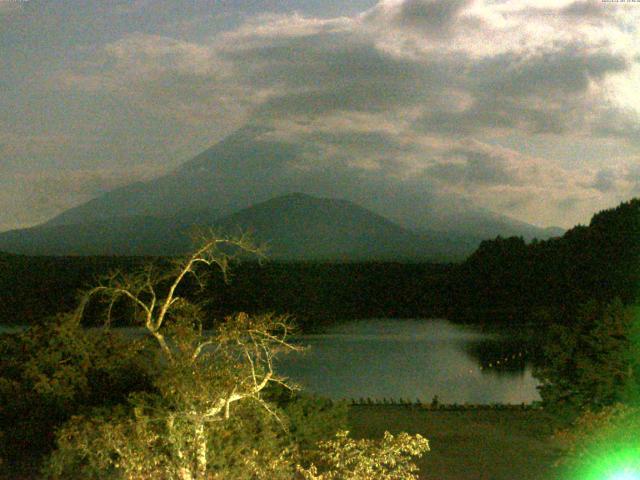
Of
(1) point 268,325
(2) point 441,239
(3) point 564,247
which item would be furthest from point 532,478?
(2) point 441,239

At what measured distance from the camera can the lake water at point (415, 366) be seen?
1296 inches

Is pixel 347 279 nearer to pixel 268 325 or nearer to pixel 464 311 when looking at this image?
pixel 464 311

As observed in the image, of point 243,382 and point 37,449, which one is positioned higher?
point 243,382

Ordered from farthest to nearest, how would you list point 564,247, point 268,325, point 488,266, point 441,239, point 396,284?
point 441,239 < point 396,284 < point 488,266 < point 564,247 < point 268,325

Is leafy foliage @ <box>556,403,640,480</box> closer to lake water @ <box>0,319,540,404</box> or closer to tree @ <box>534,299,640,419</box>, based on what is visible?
tree @ <box>534,299,640,419</box>

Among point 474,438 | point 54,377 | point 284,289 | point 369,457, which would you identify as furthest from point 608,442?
point 284,289

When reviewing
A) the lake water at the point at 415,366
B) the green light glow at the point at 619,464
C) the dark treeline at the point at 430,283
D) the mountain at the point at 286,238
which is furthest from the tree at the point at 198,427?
the mountain at the point at 286,238

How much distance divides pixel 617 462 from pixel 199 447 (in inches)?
200

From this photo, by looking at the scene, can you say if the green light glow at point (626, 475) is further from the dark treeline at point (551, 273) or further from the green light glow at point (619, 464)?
the dark treeline at point (551, 273)

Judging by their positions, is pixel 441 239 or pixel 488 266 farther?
pixel 441 239

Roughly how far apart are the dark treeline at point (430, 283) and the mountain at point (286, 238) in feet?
268

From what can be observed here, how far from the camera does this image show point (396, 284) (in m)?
71.4

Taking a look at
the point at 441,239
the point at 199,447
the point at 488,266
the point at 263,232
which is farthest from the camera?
the point at 441,239

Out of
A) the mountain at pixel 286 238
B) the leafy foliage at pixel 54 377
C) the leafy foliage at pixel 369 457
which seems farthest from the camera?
the mountain at pixel 286 238
